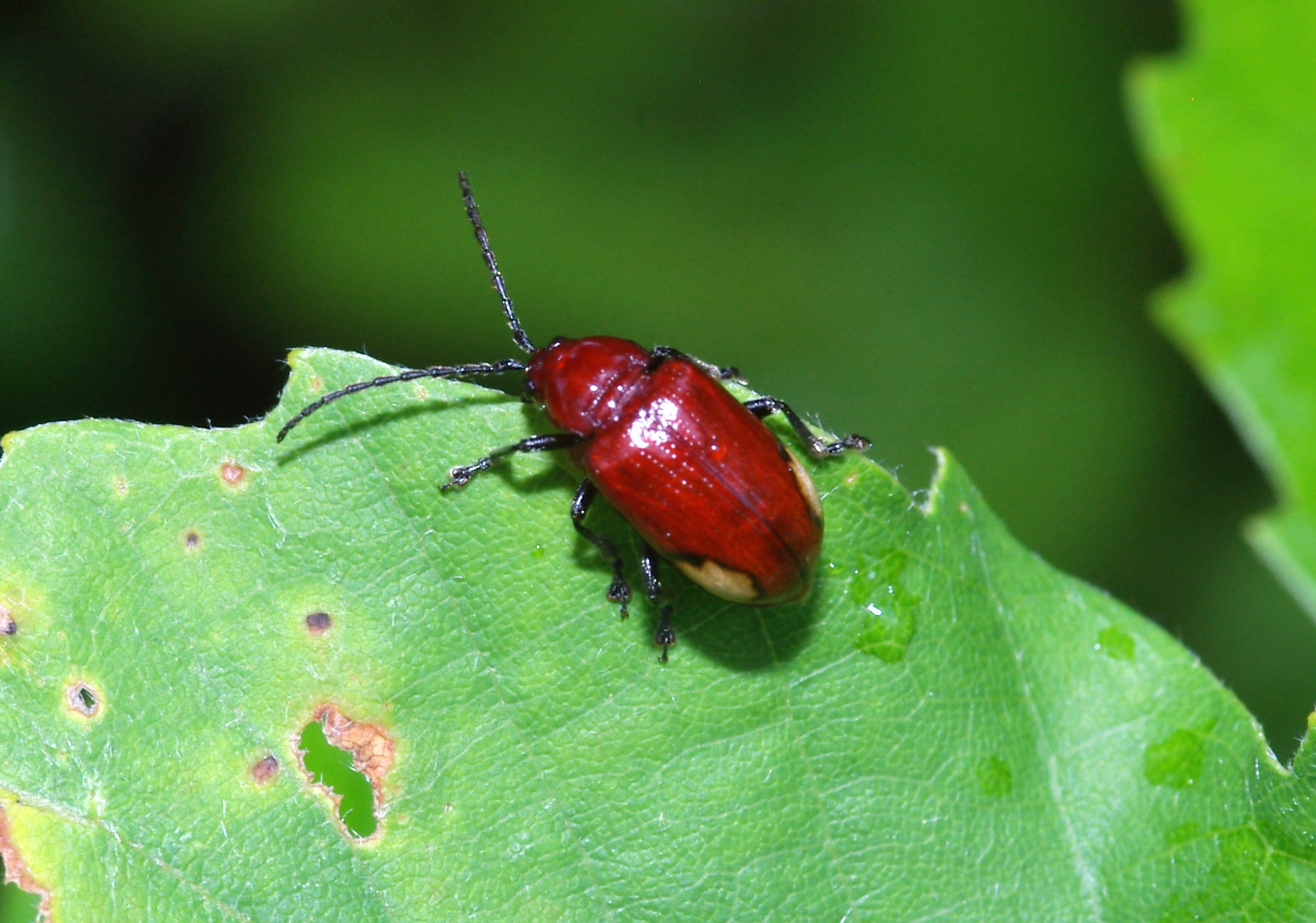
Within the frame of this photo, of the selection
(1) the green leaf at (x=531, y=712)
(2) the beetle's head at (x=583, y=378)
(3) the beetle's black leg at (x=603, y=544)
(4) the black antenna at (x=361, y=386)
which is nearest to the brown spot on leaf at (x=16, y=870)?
(1) the green leaf at (x=531, y=712)

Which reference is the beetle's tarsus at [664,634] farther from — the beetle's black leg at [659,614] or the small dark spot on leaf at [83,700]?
the small dark spot on leaf at [83,700]

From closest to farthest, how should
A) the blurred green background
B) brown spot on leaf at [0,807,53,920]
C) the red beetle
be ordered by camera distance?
brown spot on leaf at [0,807,53,920]
the red beetle
the blurred green background

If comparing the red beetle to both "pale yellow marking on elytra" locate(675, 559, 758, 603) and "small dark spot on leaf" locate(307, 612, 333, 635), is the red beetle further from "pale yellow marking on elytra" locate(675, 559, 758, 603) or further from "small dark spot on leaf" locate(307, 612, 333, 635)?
"small dark spot on leaf" locate(307, 612, 333, 635)

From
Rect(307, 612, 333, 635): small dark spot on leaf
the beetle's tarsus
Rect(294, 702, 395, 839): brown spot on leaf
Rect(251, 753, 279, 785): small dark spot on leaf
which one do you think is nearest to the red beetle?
the beetle's tarsus

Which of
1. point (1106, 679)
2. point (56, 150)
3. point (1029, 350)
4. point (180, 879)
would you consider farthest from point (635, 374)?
point (56, 150)

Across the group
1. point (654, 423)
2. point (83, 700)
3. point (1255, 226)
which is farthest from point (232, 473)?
point (1255, 226)

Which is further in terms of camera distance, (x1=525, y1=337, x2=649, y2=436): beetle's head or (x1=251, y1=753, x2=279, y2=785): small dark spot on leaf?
(x1=525, y1=337, x2=649, y2=436): beetle's head

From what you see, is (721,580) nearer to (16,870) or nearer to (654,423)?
(654,423)

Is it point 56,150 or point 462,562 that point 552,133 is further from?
point 462,562
